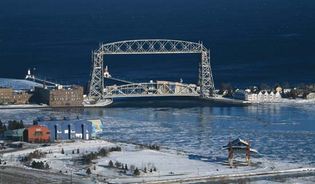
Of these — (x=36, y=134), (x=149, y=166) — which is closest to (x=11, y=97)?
(x=36, y=134)

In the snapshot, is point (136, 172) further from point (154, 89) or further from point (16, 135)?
point (154, 89)

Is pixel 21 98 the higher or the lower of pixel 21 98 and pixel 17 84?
the lower

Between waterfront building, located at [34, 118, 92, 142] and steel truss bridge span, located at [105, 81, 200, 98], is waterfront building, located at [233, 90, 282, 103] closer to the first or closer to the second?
steel truss bridge span, located at [105, 81, 200, 98]

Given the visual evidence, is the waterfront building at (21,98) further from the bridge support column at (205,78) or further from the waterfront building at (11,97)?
the bridge support column at (205,78)

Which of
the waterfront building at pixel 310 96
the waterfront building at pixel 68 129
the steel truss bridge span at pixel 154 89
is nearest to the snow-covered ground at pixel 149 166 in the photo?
the waterfront building at pixel 68 129

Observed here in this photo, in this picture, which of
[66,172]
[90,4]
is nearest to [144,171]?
[66,172]

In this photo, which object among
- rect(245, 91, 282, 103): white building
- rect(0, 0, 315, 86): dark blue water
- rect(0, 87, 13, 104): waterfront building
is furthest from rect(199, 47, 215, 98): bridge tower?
rect(0, 87, 13, 104): waterfront building
